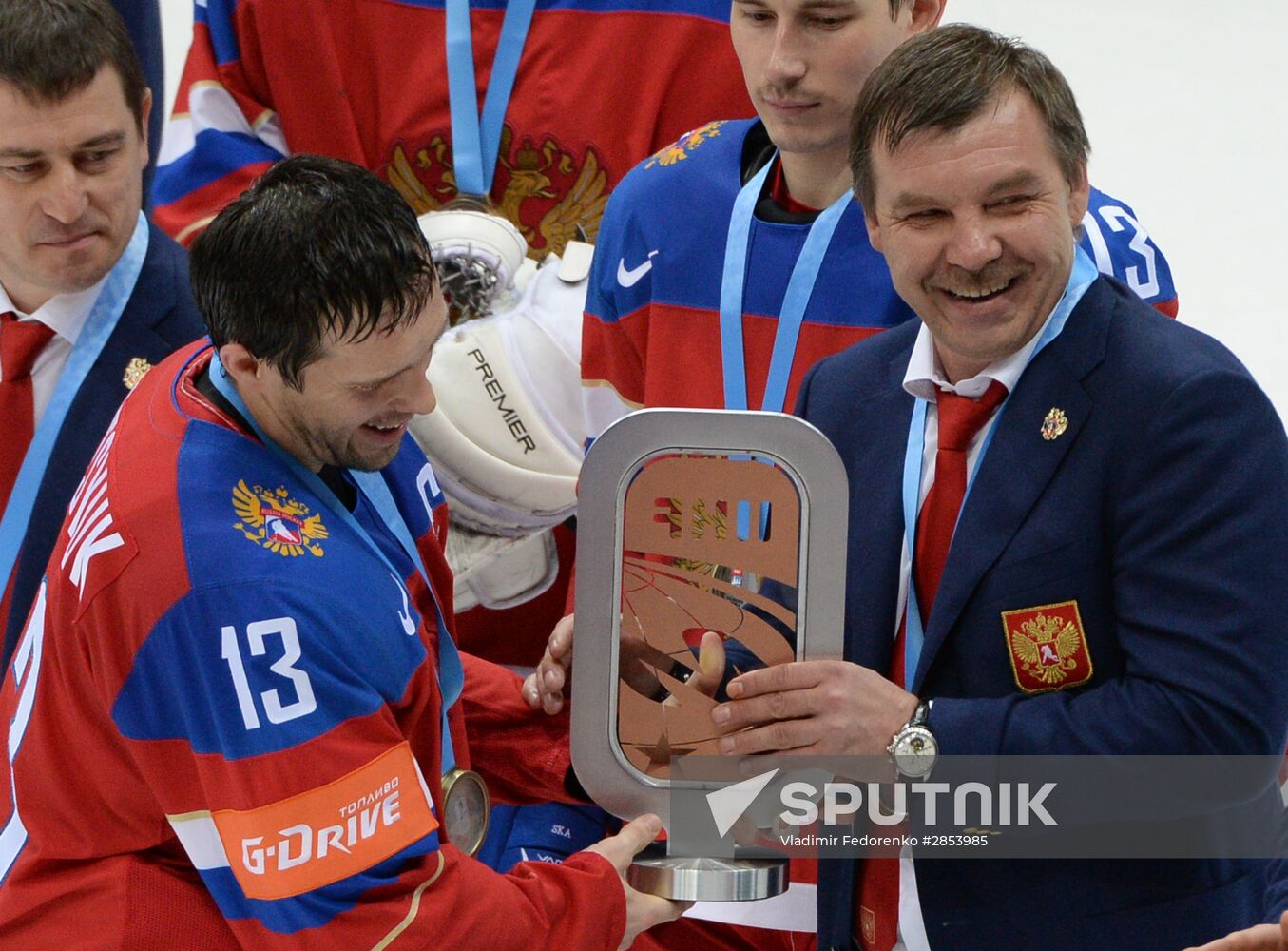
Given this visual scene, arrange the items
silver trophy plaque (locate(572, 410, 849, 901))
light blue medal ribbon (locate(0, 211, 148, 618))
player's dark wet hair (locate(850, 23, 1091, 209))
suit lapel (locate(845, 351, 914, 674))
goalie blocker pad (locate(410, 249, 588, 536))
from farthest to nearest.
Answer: goalie blocker pad (locate(410, 249, 588, 536)) < light blue medal ribbon (locate(0, 211, 148, 618)) < suit lapel (locate(845, 351, 914, 674)) < player's dark wet hair (locate(850, 23, 1091, 209)) < silver trophy plaque (locate(572, 410, 849, 901))

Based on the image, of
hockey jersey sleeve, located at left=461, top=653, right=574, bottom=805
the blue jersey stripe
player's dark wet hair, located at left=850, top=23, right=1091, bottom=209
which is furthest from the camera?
the blue jersey stripe

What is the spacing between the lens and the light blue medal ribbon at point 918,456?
5.17ft

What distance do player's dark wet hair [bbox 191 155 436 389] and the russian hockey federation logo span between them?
0.10m

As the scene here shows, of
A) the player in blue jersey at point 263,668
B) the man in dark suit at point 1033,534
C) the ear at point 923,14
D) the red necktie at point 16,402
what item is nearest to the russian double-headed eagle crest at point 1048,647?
the man in dark suit at point 1033,534

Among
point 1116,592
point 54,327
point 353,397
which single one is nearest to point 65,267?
point 54,327

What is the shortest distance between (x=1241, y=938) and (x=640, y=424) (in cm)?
65

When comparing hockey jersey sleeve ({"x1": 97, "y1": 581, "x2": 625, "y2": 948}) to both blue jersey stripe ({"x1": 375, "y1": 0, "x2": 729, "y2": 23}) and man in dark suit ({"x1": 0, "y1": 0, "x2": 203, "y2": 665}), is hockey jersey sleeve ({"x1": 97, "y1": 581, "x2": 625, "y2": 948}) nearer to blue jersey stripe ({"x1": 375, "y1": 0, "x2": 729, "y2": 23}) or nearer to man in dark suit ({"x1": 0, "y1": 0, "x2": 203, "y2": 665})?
man in dark suit ({"x1": 0, "y1": 0, "x2": 203, "y2": 665})

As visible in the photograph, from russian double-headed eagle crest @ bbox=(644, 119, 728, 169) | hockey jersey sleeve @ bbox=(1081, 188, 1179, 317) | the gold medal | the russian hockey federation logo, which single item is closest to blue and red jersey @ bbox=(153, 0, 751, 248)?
russian double-headed eagle crest @ bbox=(644, 119, 728, 169)

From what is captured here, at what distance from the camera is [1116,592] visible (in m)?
1.51

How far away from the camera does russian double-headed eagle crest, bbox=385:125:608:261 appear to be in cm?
284

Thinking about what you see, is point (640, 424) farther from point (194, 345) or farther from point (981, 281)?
point (194, 345)

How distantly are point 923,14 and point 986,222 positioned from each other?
1.86 feet

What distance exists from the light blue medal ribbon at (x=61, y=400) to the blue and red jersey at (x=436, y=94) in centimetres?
66

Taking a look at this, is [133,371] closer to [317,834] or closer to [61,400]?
[61,400]
